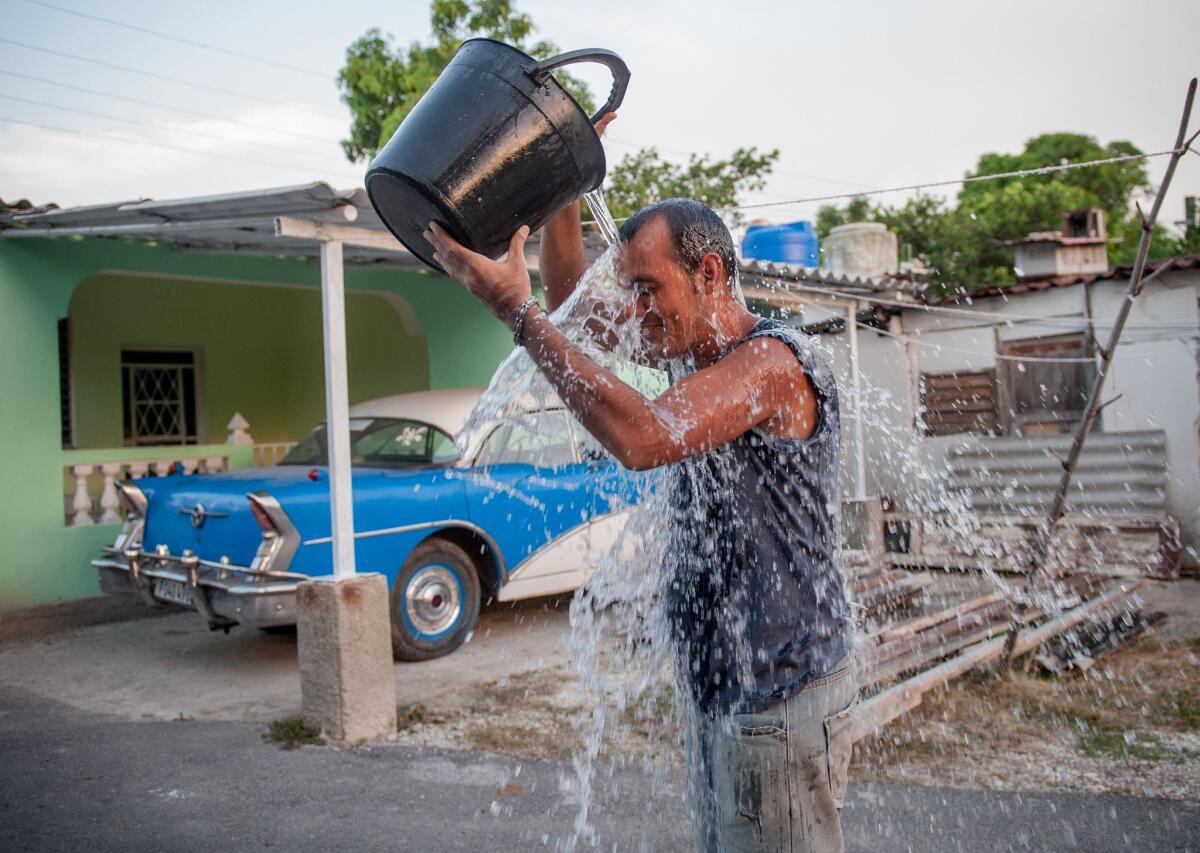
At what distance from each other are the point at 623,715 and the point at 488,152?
4150mm

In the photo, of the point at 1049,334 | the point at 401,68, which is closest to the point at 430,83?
the point at 401,68

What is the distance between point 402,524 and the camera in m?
6.57

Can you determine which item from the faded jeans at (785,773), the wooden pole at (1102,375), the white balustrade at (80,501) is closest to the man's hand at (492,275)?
the faded jeans at (785,773)

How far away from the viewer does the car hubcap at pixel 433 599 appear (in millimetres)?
6727

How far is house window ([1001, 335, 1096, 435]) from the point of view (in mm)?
11234

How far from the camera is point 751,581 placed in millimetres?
1947

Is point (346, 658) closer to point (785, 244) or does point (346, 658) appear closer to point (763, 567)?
point (763, 567)

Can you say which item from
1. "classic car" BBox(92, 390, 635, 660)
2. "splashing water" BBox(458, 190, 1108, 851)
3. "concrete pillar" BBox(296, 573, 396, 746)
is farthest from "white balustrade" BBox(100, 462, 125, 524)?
"splashing water" BBox(458, 190, 1108, 851)

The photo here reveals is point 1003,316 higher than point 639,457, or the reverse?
point 1003,316

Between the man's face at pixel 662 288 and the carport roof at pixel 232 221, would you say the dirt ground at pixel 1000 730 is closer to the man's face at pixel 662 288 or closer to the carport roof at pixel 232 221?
the carport roof at pixel 232 221

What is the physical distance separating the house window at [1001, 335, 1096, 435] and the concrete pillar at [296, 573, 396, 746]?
337 inches

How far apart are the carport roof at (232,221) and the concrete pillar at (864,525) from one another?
3.89 metres

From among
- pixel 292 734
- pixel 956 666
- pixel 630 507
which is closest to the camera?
pixel 630 507

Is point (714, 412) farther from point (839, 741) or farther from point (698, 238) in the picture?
point (839, 741)
